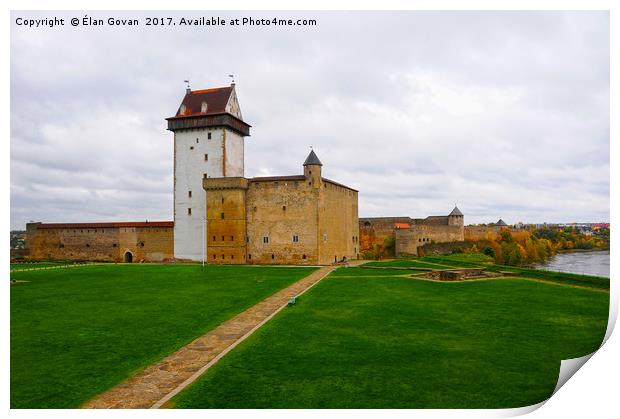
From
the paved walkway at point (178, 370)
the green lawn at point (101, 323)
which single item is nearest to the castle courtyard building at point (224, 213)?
the green lawn at point (101, 323)

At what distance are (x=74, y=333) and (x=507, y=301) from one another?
40.4 feet

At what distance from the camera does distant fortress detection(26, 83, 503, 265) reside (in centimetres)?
3153

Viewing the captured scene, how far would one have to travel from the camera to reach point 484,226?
202 feet

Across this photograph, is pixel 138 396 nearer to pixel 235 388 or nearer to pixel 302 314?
pixel 235 388

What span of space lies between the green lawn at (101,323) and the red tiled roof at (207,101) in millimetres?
16084

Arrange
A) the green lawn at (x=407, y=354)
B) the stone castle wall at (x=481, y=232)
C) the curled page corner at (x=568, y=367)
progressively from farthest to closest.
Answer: the stone castle wall at (x=481, y=232) < the curled page corner at (x=568, y=367) < the green lawn at (x=407, y=354)

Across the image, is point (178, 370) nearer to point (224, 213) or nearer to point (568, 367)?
point (568, 367)

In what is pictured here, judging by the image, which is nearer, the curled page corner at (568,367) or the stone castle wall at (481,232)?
the curled page corner at (568,367)

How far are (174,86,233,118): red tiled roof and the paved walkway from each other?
24.1 m

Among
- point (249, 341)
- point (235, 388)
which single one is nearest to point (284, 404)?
point (235, 388)

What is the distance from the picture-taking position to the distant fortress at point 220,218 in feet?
103

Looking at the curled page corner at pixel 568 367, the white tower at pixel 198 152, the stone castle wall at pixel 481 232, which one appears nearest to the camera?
the curled page corner at pixel 568 367

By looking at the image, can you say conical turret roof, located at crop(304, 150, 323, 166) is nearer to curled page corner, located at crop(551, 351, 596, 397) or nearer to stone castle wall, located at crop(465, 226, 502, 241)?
curled page corner, located at crop(551, 351, 596, 397)

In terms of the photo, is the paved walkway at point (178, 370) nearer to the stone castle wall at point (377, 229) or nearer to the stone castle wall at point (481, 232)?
the stone castle wall at point (377, 229)
